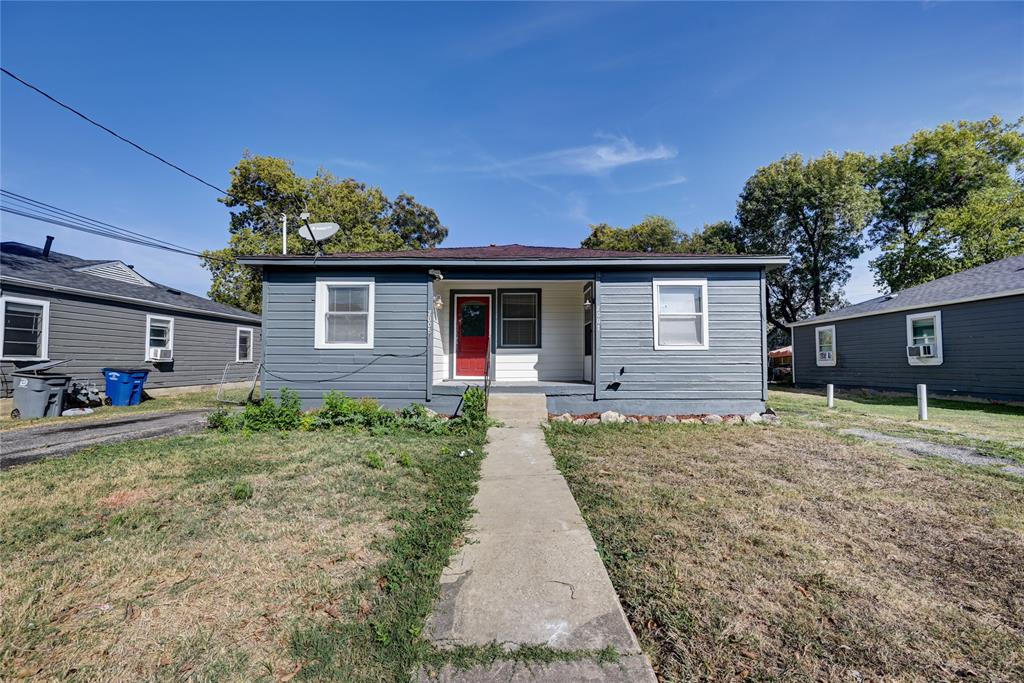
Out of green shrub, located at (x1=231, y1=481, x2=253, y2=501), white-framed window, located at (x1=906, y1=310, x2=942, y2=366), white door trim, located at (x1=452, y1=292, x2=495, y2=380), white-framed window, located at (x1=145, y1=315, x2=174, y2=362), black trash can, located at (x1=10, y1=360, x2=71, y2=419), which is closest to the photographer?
green shrub, located at (x1=231, y1=481, x2=253, y2=501)

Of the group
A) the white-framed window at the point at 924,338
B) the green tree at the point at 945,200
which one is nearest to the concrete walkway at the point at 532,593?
the white-framed window at the point at 924,338

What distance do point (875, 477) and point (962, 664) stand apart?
3.32 metres

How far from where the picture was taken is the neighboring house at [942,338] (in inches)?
411

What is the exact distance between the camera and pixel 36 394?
8.88m

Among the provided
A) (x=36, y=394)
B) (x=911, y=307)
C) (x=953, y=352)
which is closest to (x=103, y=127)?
(x=36, y=394)

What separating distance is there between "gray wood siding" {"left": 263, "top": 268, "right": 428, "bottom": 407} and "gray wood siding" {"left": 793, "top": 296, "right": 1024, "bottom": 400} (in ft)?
46.9

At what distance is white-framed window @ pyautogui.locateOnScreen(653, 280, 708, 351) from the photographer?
8133 mm

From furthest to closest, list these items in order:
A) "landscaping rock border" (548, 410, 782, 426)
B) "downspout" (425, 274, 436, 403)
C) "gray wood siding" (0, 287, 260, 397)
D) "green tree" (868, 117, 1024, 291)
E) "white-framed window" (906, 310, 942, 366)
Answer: "green tree" (868, 117, 1024, 291) → "white-framed window" (906, 310, 942, 366) → "gray wood siding" (0, 287, 260, 397) → "downspout" (425, 274, 436, 403) → "landscaping rock border" (548, 410, 782, 426)

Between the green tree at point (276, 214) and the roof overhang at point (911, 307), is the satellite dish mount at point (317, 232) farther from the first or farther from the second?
the roof overhang at point (911, 307)

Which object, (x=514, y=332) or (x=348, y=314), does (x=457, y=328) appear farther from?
(x=348, y=314)

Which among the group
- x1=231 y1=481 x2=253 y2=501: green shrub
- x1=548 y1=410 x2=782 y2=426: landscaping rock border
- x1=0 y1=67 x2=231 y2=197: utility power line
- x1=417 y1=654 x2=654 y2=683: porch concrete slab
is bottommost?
x1=417 y1=654 x2=654 y2=683: porch concrete slab

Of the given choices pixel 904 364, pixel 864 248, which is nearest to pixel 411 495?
pixel 904 364

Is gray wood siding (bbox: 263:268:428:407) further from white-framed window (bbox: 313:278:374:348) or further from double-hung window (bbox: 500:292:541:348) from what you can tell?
double-hung window (bbox: 500:292:541:348)

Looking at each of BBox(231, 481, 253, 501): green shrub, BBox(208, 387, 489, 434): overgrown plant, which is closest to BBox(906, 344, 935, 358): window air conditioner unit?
BBox(208, 387, 489, 434): overgrown plant
